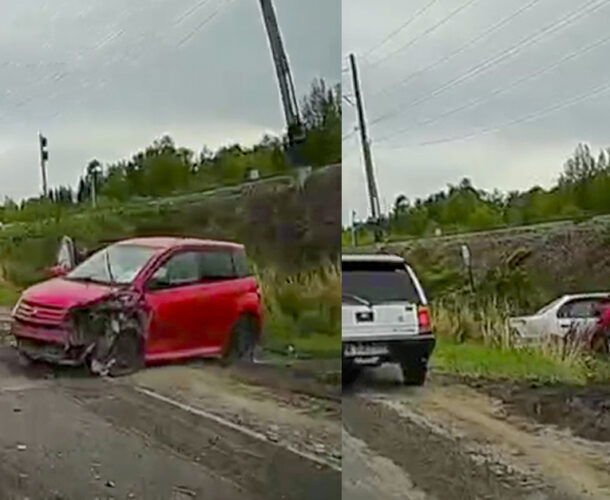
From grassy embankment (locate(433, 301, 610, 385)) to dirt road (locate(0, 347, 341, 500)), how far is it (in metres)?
0.34

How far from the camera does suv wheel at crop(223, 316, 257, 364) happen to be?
2.62m

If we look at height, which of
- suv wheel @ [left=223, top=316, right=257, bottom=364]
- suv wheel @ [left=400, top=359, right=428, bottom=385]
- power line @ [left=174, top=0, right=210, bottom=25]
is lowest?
suv wheel @ [left=400, top=359, right=428, bottom=385]

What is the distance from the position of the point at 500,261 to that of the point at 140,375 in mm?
885

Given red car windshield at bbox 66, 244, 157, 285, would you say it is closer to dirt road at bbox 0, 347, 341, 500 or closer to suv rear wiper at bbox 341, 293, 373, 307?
dirt road at bbox 0, 347, 341, 500

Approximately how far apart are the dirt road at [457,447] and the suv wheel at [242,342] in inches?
→ 11.0

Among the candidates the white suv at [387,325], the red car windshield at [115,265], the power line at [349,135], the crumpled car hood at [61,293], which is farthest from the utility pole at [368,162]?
the crumpled car hood at [61,293]

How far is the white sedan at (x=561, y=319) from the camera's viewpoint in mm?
2619

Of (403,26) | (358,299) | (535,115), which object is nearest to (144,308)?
(358,299)

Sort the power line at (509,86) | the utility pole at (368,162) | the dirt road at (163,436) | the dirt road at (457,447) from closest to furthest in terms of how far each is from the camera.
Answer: the dirt road at (163,436) → the dirt road at (457,447) → the power line at (509,86) → the utility pole at (368,162)

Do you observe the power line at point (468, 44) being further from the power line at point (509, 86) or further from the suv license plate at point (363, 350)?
the suv license plate at point (363, 350)

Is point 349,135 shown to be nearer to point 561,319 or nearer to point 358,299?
point 358,299

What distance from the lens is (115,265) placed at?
252 centimetres

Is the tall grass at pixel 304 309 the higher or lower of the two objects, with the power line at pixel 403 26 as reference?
lower

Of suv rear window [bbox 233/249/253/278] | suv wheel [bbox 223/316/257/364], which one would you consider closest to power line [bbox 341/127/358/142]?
suv rear window [bbox 233/249/253/278]
